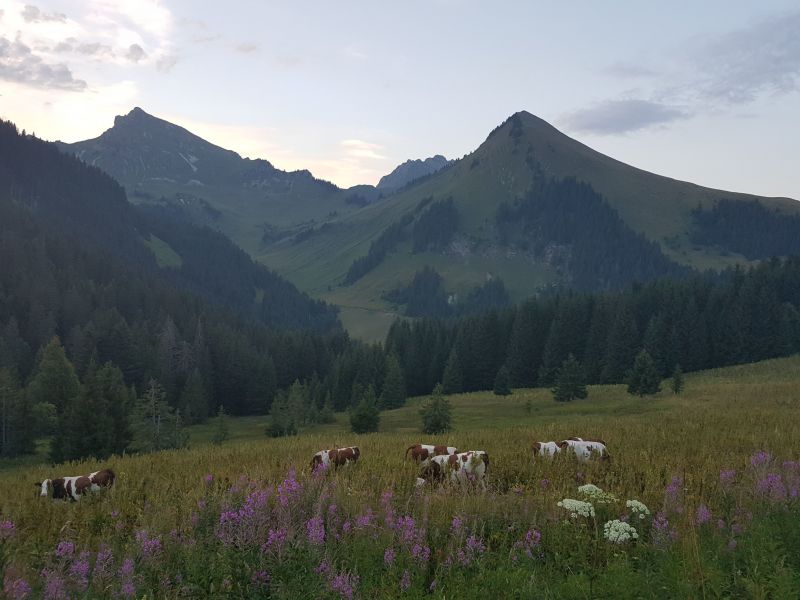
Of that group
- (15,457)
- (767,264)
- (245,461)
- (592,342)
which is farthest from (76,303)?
(767,264)

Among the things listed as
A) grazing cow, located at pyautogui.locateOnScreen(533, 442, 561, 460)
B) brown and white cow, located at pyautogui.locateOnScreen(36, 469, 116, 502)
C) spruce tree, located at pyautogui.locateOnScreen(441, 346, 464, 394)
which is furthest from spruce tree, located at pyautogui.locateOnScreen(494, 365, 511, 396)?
brown and white cow, located at pyautogui.locateOnScreen(36, 469, 116, 502)

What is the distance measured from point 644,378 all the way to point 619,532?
59.5 metres

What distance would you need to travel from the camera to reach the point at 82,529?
8.20m

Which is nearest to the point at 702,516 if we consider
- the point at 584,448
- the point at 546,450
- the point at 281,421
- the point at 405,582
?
the point at 405,582

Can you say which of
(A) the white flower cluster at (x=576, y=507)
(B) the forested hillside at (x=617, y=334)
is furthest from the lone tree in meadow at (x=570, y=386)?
(A) the white flower cluster at (x=576, y=507)

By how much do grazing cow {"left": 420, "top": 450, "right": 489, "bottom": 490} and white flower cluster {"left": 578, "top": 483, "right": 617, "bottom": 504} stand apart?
9.28 ft

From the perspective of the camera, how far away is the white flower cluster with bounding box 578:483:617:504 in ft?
27.8

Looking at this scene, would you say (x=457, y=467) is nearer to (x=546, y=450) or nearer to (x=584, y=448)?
(x=546, y=450)

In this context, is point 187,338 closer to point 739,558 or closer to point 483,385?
point 483,385

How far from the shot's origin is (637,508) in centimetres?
822

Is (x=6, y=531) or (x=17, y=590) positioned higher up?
(x=17, y=590)

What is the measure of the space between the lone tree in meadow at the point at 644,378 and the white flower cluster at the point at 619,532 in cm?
5899

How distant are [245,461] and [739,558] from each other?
1152 cm

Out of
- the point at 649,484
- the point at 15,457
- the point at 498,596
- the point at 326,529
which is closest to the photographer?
the point at 498,596
